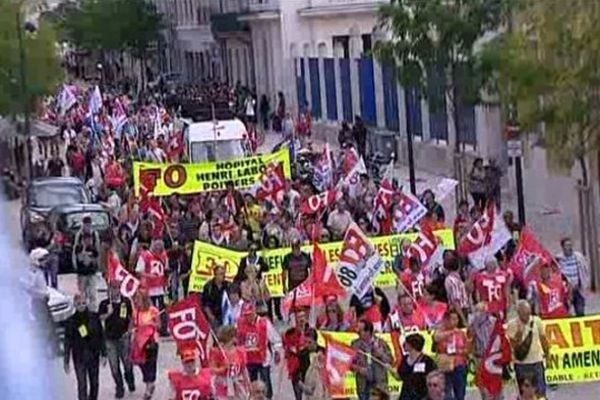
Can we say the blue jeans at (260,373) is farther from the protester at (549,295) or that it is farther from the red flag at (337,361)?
the protester at (549,295)

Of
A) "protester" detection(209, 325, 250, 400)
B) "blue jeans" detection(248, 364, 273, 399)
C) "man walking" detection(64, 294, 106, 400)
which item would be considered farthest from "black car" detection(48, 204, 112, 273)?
"protester" detection(209, 325, 250, 400)

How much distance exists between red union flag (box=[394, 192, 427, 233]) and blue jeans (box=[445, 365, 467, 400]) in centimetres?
814

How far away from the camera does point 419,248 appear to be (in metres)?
20.3

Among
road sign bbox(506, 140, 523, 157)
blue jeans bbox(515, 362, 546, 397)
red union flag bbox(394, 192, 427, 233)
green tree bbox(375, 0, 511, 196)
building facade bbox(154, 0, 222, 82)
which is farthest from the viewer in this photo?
building facade bbox(154, 0, 222, 82)

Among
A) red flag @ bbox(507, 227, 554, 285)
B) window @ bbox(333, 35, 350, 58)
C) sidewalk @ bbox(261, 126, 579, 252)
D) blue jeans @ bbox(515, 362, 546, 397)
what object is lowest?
sidewalk @ bbox(261, 126, 579, 252)

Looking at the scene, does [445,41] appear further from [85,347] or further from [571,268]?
[85,347]

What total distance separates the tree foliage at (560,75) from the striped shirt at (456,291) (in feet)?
18.6

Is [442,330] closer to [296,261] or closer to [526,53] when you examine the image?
[296,261]

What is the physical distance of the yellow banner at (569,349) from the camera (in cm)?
1555

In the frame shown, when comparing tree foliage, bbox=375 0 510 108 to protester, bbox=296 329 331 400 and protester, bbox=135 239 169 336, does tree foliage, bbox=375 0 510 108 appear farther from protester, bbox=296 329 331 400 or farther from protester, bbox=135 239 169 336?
protester, bbox=296 329 331 400

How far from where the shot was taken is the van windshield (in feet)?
126

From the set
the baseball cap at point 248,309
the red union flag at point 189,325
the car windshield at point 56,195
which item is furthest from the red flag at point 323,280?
the car windshield at point 56,195

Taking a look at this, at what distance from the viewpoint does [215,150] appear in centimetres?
3888

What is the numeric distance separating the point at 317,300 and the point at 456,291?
1.43 meters
